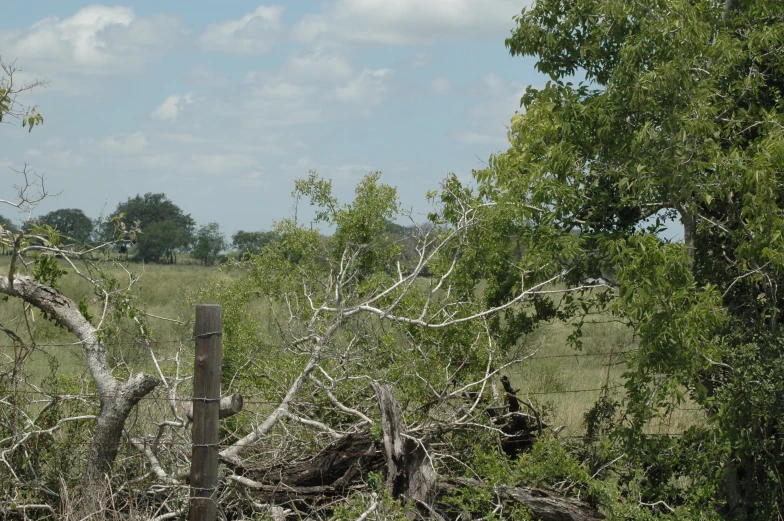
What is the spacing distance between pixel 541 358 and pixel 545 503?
1.52 meters

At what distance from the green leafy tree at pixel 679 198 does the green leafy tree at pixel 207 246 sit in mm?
30587

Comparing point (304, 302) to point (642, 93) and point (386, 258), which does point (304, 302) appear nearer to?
point (386, 258)

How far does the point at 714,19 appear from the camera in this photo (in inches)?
272

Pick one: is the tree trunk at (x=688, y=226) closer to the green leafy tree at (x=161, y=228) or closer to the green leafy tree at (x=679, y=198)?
the green leafy tree at (x=679, y=198)

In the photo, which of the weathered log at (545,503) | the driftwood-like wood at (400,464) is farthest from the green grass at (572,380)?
the driftwood-like wood at (400,464)

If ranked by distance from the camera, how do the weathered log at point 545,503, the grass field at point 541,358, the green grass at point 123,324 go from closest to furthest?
the weathered log at point 545,503 → the green grass at point 123,324 → the grass field at point 541,358

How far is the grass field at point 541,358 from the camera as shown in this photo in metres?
7.83

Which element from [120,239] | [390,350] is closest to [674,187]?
[390,350]

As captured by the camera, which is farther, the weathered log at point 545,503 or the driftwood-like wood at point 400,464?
the weathered log at point 545,503

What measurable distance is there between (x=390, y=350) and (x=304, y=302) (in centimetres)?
103

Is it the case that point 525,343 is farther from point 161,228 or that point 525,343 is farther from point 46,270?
point 161,228

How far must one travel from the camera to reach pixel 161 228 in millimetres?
40625

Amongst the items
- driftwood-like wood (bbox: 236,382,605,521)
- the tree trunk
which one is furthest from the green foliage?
the tree trunk

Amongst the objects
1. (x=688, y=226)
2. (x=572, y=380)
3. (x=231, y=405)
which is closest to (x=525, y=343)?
(x=688, y=226)
